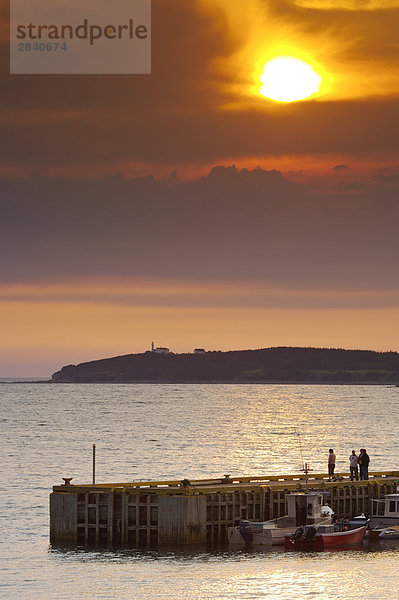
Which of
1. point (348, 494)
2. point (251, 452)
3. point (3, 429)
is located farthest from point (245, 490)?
point (3, 429)

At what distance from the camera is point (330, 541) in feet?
181

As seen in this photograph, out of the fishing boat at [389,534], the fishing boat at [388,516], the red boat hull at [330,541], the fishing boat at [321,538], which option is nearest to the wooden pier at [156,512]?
the fishing boat at [321,538]

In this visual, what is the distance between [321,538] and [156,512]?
8036mm

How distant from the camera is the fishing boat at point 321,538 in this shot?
5431 centimetres

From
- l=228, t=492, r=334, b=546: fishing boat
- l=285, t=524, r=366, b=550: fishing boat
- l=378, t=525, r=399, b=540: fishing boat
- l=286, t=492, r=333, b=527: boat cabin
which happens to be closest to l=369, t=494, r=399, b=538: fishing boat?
l=378, t=525, r=399, b=540: fishing boat

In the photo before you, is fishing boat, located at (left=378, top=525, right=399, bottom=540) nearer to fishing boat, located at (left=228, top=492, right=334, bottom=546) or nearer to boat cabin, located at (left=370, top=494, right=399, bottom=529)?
boat cabin, located at (left=370, top=494, right=399, bottom=529)

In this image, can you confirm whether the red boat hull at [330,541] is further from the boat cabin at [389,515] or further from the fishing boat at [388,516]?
the boat cabin at [389,515]

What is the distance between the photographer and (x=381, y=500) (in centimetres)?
6056

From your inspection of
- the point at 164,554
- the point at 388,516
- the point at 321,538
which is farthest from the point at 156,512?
the point at 388,516

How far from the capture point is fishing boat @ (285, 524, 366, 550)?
54312mm

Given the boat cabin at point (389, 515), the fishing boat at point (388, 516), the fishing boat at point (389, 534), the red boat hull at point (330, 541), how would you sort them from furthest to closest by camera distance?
the boat cabin at point (389, 515), the fishing boat at point (388, 516), the fishing boat at point (389, 534), the red boat hull at point (330, 541)

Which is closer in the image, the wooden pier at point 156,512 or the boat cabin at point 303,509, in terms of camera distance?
the wooden pier at point 156,512

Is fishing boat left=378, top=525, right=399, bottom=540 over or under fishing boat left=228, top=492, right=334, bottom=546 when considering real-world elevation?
under

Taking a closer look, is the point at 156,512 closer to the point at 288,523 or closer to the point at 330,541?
the point at 288,523
